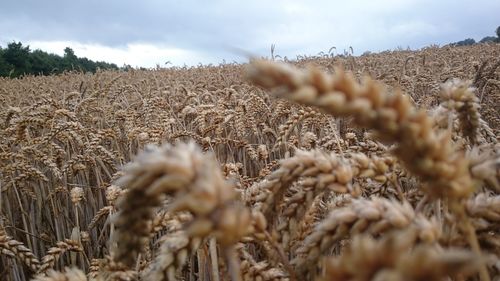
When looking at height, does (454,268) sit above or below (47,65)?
below

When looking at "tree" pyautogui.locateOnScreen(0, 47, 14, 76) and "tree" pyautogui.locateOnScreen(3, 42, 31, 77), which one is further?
"tree" pyautogui.locateOnScreen(3, 42, 31, 77)

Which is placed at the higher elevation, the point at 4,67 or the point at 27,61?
the point at 27,61

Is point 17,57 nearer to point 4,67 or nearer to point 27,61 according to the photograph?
point 27,61

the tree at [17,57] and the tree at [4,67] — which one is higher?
the tree at [17,57]

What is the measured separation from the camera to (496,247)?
960mm

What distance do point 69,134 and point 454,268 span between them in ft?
10.8

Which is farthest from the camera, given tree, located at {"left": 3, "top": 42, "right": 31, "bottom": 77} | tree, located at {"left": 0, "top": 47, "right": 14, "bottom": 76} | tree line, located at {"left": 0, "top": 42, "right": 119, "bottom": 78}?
tree, located at {"left": 3, "top": 42, "right": 31, "bottom": 77}

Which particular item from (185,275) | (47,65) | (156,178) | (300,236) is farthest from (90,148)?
(47,65)

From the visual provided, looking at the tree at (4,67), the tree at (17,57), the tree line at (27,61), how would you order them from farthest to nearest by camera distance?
the tree at (17,57) < the tree line at (27,61) < the tree at (4,67)

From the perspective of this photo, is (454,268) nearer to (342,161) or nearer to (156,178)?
(156,178)

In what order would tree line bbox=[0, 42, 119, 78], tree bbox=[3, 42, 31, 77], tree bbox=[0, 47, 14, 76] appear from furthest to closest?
1. tree bbox=[3, 42, 31, 77]
2. tree line bbox=[0, 42, 119, 78]
3. tree bbox=[0, 47, 14, 76]

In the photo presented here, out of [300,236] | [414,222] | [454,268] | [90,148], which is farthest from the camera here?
[90,148]

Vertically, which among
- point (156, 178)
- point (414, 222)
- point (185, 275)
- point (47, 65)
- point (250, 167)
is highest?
point (47, 65)

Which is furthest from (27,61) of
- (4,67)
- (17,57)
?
(4,67)
